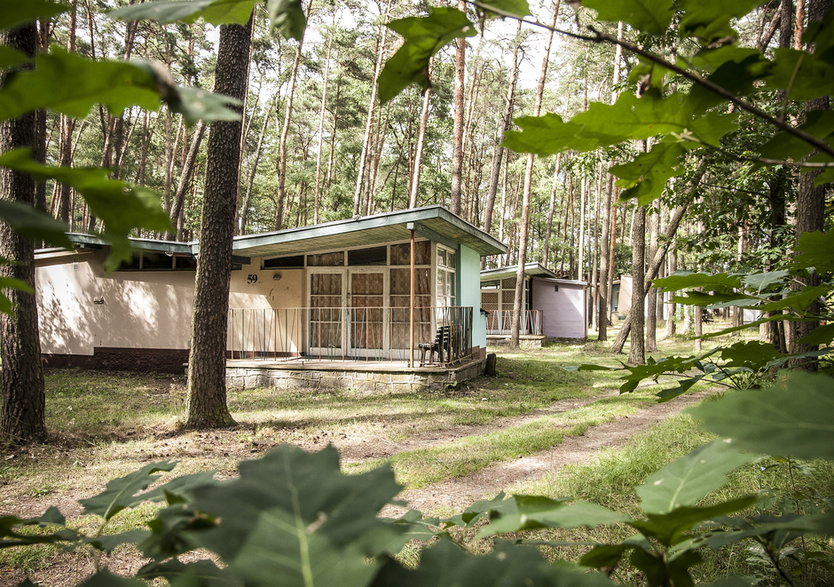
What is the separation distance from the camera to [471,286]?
14.3 metres

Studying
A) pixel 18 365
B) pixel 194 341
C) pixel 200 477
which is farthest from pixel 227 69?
pixel 200 477

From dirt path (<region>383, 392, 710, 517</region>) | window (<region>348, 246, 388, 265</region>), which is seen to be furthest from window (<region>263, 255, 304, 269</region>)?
dirt path (<region>383, 392, 710, 517</region>)

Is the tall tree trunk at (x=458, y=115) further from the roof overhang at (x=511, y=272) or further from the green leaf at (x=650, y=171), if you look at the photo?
the green leaf at (x=650, y=171)

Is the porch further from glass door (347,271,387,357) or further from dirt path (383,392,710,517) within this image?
dirt path (383,392,710,517)

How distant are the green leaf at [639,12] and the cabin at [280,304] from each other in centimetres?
1013

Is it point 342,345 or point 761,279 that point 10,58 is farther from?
point 342,345

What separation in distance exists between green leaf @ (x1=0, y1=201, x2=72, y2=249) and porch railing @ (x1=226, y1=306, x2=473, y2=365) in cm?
1106

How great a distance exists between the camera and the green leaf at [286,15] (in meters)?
0.52

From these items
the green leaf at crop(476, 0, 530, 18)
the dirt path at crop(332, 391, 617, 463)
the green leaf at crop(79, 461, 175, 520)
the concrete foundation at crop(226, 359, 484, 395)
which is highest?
the green leaf at crop(476, 0, 530, 18)

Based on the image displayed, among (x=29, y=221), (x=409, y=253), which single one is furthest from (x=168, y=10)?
(x=409, y=253)

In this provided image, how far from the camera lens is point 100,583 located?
33 centimetres

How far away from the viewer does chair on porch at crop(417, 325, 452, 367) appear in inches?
396

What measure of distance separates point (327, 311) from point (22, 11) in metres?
12.0

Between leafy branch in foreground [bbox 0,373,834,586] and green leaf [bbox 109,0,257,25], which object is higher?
green leaf [bbox 109,0,257,25]
